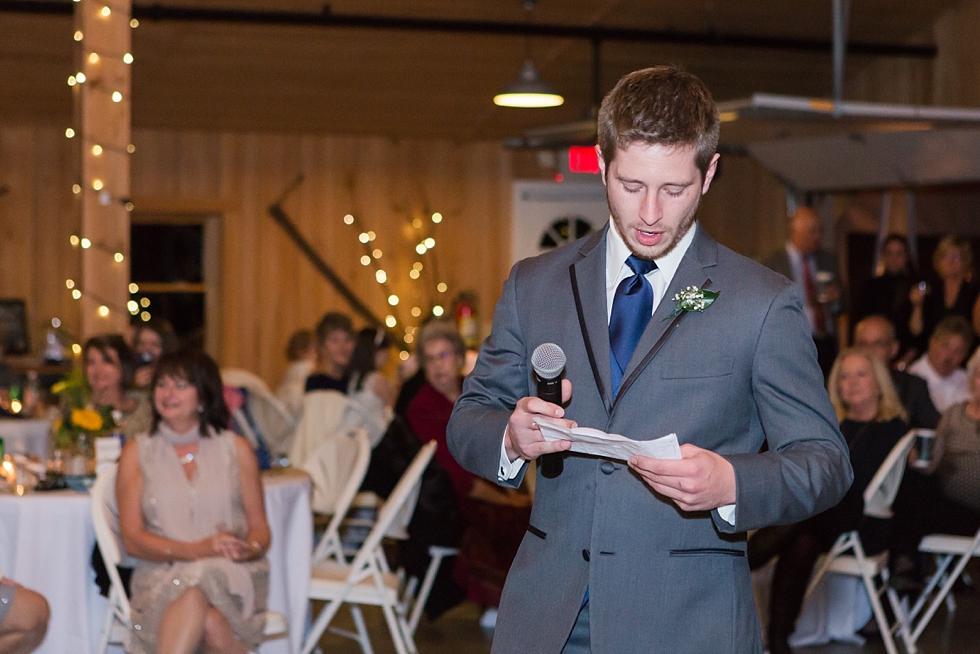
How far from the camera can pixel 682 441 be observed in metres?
1.62

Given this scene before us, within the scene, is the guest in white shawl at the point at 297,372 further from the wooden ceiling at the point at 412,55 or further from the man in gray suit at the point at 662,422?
the man in gray suit at the point at 662,422

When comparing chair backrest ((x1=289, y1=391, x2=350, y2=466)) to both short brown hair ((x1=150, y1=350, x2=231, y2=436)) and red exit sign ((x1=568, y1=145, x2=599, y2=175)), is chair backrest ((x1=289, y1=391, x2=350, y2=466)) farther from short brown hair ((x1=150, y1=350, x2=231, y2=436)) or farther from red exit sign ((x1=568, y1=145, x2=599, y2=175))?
red exit sign ((x1=568, y1=145, x2=599, y2=175))

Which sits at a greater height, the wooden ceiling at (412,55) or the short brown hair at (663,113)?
the wooden ceiling at (412,55)

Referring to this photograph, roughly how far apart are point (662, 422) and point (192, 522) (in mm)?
2710

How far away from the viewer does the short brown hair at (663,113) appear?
159cm

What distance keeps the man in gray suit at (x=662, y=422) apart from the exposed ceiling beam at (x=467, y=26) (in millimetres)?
7010

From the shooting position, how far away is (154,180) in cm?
1217

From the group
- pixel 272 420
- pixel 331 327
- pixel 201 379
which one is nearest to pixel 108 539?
pixel 201 379

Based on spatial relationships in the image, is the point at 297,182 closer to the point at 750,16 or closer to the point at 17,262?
the point at 17,262

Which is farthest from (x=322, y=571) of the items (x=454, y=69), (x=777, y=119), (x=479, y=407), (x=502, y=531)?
(x=454, y=69)

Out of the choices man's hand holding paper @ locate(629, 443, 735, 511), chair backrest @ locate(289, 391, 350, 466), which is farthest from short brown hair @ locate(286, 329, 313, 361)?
man's hand holding paper @ locate(629, 443, 735, 511)

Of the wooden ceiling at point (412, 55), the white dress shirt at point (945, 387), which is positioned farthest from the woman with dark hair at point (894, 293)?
the wooden ceiling at point (412, 55)

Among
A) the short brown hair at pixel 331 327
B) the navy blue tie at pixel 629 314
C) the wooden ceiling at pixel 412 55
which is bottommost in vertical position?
the short brown hair at pixel 331 327

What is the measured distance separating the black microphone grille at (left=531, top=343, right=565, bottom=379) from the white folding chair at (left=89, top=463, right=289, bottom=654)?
2.64 m
